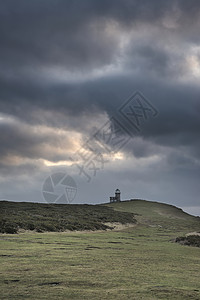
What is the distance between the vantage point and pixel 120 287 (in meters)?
10.5

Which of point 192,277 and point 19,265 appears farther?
point 19,265

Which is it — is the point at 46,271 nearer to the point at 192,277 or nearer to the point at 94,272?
the point at 94,272

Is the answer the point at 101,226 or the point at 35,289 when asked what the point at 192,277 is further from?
the point at 101,226

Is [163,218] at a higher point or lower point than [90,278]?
higher

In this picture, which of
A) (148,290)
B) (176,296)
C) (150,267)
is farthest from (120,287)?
(150,267)

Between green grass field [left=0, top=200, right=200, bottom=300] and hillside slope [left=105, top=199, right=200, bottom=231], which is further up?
hillside slope [left=105, top=199, right=200, bottom=231]

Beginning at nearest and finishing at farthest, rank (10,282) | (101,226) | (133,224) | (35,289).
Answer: (35,289) < (10,282) < (101,226) < (133,224)

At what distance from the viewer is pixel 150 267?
15.4 m

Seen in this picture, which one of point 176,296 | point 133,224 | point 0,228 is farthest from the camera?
point 133,224

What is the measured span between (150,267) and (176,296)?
20.1 feet

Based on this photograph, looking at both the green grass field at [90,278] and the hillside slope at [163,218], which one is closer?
the green grass field at [90,278]

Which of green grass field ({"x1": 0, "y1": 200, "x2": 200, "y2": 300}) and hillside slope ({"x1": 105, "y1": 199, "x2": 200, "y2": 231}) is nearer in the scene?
green grass field ({"x1": 0, "y1": 200, "x2": 200, "y2": 300})

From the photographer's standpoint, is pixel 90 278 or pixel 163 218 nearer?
pixel 90 278

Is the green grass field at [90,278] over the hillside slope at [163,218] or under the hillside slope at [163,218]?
under
